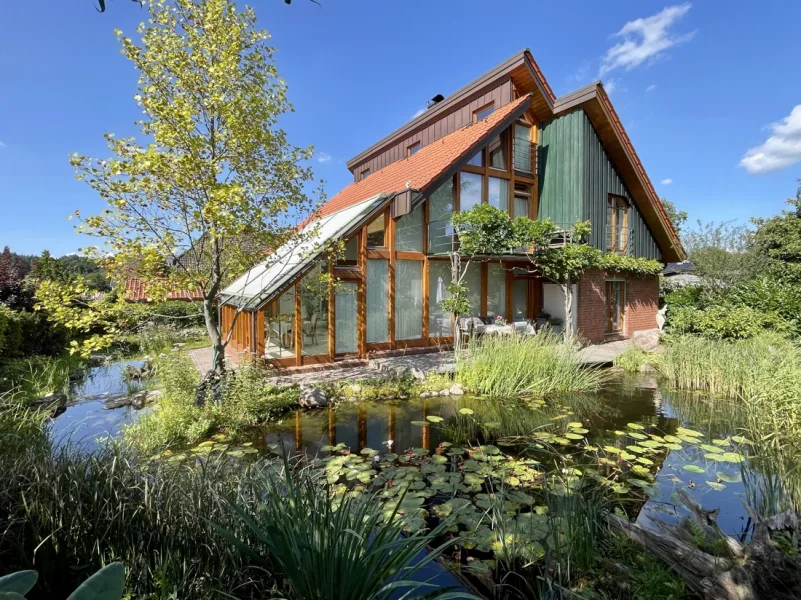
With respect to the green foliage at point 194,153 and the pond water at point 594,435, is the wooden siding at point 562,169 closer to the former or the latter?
the pond water at point 594,435

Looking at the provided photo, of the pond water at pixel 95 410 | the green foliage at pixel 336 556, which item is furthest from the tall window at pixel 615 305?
the green foliage at pixel 336 556

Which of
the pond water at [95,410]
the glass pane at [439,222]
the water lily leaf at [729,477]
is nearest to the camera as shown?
the water lily leaf at [729,477]

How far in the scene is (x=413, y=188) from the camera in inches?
439

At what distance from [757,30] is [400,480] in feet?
44.1

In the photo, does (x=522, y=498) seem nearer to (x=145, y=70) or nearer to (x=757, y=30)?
(x=145, y=70)

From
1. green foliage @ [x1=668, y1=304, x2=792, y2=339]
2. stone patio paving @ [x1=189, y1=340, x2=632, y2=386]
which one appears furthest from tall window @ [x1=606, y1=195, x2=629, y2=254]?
stone patio paving @ [x1=189, y1=340, x2=632, y2=386]

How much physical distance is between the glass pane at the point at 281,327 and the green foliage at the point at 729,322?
11.3 m

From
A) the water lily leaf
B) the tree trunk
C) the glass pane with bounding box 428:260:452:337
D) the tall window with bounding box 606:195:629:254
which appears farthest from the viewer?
the tall window with bounding box 606:195:629:254

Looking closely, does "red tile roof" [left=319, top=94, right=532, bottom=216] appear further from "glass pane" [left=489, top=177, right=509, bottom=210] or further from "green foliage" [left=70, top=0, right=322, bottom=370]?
"green foliage" [left=70, top=0, right=322, bottom=370]

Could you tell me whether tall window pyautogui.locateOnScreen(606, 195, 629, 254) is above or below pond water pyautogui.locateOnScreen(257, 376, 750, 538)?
above

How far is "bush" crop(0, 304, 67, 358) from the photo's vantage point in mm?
9273

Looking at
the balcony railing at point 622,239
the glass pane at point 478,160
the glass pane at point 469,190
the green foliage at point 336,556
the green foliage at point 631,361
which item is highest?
the glass pane at point 478,160

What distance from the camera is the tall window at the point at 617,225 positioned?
15.7 metres

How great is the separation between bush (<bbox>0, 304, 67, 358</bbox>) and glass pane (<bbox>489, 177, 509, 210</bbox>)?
12.5 metres
